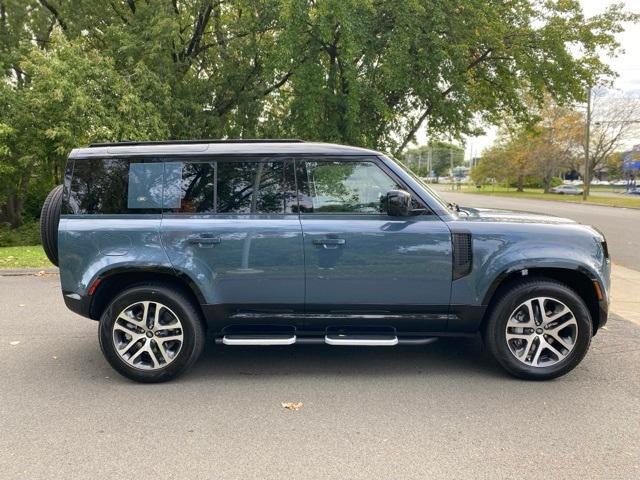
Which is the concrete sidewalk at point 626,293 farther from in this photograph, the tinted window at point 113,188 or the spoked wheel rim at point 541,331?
the tinted window at point 113,188

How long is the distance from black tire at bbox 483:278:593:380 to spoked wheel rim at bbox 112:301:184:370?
2.56 m

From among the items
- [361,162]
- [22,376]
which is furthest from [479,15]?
[22,376]

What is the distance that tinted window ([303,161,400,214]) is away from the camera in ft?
13.5

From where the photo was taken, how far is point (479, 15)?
13992 millimetres

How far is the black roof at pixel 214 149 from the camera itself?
4137mm

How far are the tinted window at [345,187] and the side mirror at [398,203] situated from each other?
0.52 feet

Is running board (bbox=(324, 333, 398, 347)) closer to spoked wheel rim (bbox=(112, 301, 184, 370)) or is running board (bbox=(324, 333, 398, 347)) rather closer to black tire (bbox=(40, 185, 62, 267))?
spoked wheel rim (bbox=(112, 301, 184, 370))

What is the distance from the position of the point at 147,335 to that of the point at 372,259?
195cm

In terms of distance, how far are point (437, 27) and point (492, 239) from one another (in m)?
11.4

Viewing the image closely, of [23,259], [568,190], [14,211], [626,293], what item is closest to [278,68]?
[23,259]

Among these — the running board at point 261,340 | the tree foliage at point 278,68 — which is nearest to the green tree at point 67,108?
the tree foliage at point 278,68

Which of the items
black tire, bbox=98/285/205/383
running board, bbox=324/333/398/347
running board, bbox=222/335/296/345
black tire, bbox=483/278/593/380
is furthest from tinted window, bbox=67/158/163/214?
black tire, bbox=483/278/593/380

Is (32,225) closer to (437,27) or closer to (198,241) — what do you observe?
(437,27)

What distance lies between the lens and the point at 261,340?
4027mm
